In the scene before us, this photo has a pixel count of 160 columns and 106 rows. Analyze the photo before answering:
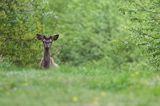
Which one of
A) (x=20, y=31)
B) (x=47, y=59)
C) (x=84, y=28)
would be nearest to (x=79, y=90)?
(x=47, y=59)

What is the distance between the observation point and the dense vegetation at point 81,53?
13172 mm

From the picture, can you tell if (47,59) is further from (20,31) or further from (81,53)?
(81,53)

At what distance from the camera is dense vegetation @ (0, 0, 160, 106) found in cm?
1317

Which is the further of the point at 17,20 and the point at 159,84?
the point at 17,20

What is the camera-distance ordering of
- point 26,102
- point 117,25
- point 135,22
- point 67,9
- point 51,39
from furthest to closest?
point 67,9 < point 117,25 < point 135,22 < point 51,39 < point 26,102

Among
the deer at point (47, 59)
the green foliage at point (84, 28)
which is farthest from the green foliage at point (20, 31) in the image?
the green foliage at point (84, 28)

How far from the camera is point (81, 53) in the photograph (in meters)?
56.6

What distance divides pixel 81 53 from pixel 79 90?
1691 inches

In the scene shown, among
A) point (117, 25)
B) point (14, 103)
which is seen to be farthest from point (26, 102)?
point (117, 25)

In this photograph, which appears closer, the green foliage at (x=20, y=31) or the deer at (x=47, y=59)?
the deer at (x=47, y=59)

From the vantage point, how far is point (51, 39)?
24.3 m

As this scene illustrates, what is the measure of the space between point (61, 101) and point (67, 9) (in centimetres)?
4761

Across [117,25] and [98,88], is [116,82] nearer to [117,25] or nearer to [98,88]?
[98,88]

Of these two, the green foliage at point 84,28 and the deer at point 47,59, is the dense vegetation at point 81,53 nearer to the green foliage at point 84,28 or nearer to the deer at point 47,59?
the green foliage at point 84,28
